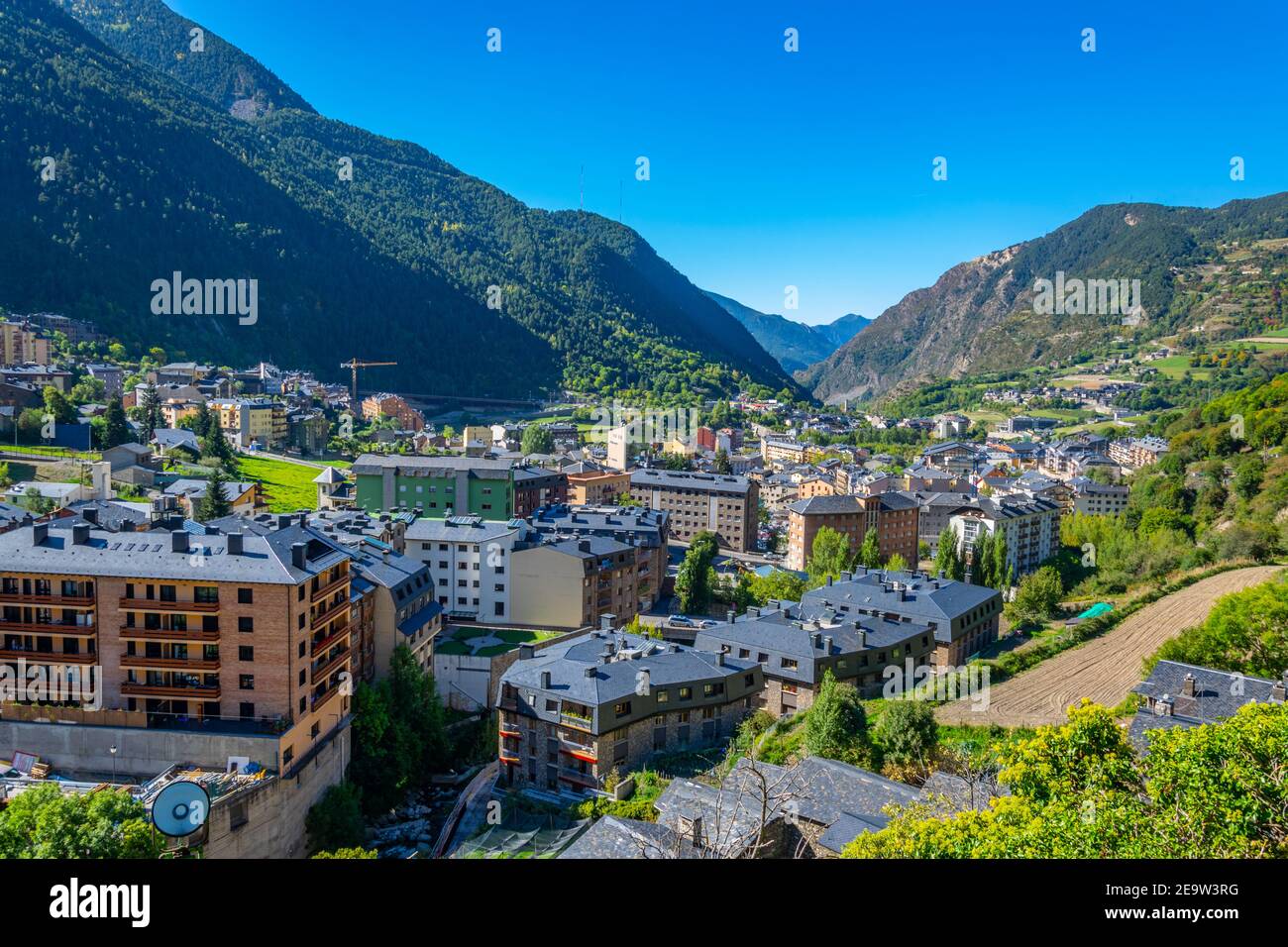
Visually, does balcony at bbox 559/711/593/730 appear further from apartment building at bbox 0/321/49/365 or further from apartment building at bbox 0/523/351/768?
apartment building at bbox 0/321/49/365

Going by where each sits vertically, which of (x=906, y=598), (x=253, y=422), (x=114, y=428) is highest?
(x=253, y=422)

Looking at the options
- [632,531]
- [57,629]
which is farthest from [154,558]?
[632,531]

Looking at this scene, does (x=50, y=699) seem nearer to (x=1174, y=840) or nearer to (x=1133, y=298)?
(x=1174, y=840)

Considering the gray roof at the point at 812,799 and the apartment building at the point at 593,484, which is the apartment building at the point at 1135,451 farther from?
A: the gray roof at the point at 812,799

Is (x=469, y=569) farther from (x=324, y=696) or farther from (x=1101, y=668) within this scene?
(x=1101, y=668)

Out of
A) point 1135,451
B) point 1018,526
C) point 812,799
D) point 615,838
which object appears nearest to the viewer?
point 615,838

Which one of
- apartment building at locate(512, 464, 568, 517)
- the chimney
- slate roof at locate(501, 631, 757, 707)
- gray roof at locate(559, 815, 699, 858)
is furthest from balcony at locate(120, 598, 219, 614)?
apartment building at locate(512, 464, 568, 517)

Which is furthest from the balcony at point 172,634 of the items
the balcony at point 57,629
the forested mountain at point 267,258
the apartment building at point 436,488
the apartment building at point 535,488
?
the forested mountain at point 267,258
